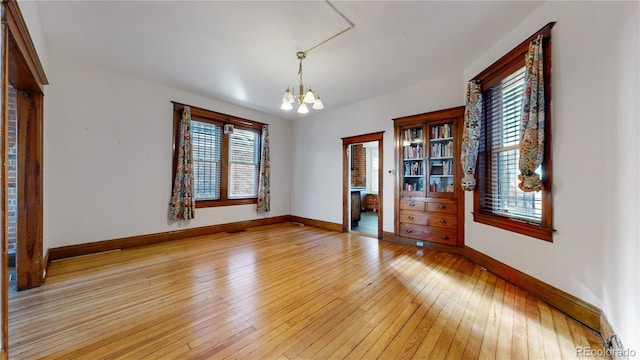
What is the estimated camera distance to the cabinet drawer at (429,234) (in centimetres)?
365

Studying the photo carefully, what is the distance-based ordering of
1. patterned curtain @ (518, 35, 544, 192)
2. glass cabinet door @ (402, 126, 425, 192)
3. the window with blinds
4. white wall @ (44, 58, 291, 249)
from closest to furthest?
patterned curtain @ (518, 35, 544, 192) → the window with blinds → white wall @ (44, 58, 291, 249) → glass cabinet door @ (402, 126, 425, 192)

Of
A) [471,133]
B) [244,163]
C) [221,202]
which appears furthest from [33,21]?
[471,133]

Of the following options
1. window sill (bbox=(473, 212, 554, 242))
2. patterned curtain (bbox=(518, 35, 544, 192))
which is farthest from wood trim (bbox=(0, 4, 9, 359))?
window sill (bbox=(473, 212, 554, 242))

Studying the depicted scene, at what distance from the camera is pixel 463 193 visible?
11.6 ft

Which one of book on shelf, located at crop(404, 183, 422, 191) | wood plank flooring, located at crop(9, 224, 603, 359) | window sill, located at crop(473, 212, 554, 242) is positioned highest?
book on shelf, located at crop(404, 183, 422, 191)

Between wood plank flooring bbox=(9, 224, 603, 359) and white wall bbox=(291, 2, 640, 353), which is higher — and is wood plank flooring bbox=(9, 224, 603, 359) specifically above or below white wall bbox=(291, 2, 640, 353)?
below

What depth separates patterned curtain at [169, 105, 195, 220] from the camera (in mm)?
4234

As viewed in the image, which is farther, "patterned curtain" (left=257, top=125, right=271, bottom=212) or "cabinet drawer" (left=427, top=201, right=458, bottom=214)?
"patterned curtain" (left=257, top=125, right=271, bottom=212)

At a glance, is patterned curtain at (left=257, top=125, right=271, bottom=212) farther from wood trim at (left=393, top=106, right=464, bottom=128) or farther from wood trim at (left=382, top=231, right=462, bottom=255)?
wood trim at (left=393, top=106, right=464, bottom=128)

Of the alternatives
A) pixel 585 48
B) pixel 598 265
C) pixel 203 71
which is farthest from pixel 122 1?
pixel 598 265

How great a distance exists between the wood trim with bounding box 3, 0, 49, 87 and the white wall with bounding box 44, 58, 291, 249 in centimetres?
123

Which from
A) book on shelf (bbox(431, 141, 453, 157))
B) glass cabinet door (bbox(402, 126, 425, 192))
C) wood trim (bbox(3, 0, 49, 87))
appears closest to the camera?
wood trim (bbox(3, 0, 49, 87))

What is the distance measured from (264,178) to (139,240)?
8.62 ft

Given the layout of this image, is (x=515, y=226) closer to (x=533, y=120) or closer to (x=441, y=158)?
(x=533, y=120)
